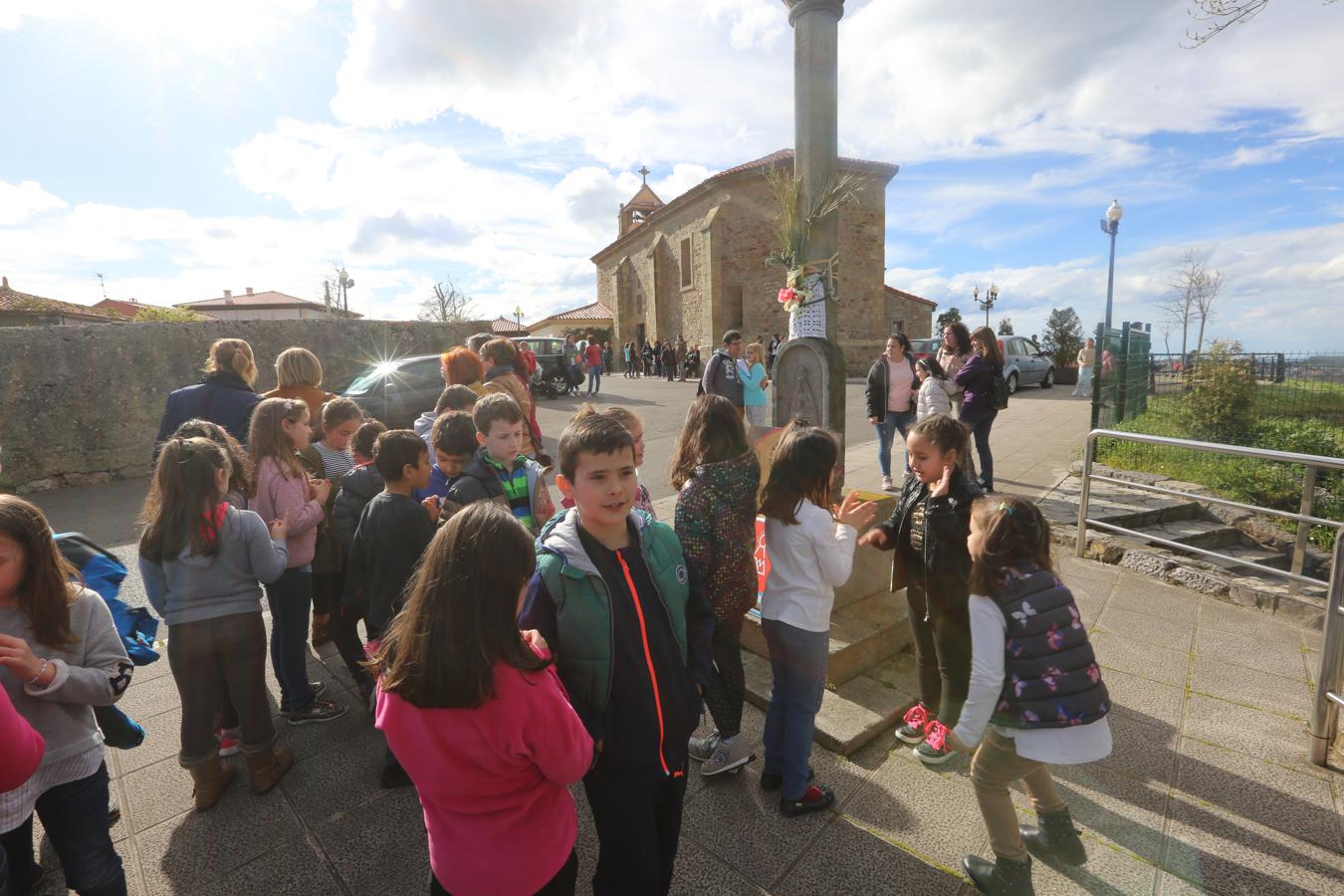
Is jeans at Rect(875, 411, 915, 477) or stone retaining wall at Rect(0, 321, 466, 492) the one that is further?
stone retaining wall at Rect(0, 321, 466, 492)

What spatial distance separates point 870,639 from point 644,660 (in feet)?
6.65

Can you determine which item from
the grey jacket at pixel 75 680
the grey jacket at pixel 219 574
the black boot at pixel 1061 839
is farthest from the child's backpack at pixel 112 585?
the black boot at pixel 1061 839

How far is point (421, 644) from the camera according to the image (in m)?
1.33

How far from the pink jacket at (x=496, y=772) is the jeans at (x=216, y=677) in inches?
58.1

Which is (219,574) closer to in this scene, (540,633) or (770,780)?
(540,633)

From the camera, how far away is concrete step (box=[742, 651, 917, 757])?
2.77 m

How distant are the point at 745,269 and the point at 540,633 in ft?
88.9

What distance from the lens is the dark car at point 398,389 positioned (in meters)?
9.66

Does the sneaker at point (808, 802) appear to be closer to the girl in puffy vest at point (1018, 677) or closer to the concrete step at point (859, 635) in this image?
the girl in puffy vest at point (1018, 677)

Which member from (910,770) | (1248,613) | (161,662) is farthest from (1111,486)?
(161,662)

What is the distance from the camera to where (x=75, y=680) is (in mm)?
1748

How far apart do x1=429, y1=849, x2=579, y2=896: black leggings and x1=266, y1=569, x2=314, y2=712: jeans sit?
1.81 meters

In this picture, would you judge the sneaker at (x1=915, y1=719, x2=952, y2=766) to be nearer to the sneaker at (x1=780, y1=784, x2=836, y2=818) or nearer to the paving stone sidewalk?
the paving stone sidewalk

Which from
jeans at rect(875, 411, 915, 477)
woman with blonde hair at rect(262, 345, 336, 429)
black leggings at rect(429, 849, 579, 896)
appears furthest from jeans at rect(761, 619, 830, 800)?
jeans at rect(875, 411, 915, 477)
